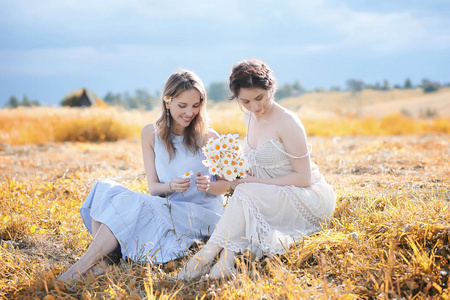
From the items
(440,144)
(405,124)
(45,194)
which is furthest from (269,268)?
(405,124)

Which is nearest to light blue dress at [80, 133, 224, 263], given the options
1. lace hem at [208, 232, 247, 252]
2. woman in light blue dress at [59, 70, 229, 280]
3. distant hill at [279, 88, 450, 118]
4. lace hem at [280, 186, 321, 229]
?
woman in light blue dress at [59, 70, 229, 280]

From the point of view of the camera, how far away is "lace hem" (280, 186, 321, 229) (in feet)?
10.5

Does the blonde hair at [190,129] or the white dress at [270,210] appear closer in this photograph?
the white dress at [270,210]

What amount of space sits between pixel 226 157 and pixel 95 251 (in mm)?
1232

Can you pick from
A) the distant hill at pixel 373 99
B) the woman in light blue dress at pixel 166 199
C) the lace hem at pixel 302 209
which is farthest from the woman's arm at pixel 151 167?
the distant hill at pixel 373 99

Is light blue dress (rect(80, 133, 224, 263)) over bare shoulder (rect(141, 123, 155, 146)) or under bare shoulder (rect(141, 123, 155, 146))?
under

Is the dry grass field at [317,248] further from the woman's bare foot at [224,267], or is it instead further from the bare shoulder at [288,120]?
the bare shoulder at [288,120]

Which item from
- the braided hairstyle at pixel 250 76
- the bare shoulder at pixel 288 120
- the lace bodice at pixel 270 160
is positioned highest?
the braided hairstyle at pixel 250 76

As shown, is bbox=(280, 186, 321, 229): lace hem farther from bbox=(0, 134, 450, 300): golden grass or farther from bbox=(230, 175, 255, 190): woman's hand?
bbox=(230, 175, 255, 190): woman's hand

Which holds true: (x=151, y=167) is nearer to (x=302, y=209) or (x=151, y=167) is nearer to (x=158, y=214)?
(x=158, y=214)

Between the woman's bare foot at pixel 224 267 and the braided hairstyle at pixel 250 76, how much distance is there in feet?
4.07

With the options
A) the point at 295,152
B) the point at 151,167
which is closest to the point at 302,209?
the point at 295,152

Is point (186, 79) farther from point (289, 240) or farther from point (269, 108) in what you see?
point (289, 240)

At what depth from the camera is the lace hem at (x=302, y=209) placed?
10.5 feet
